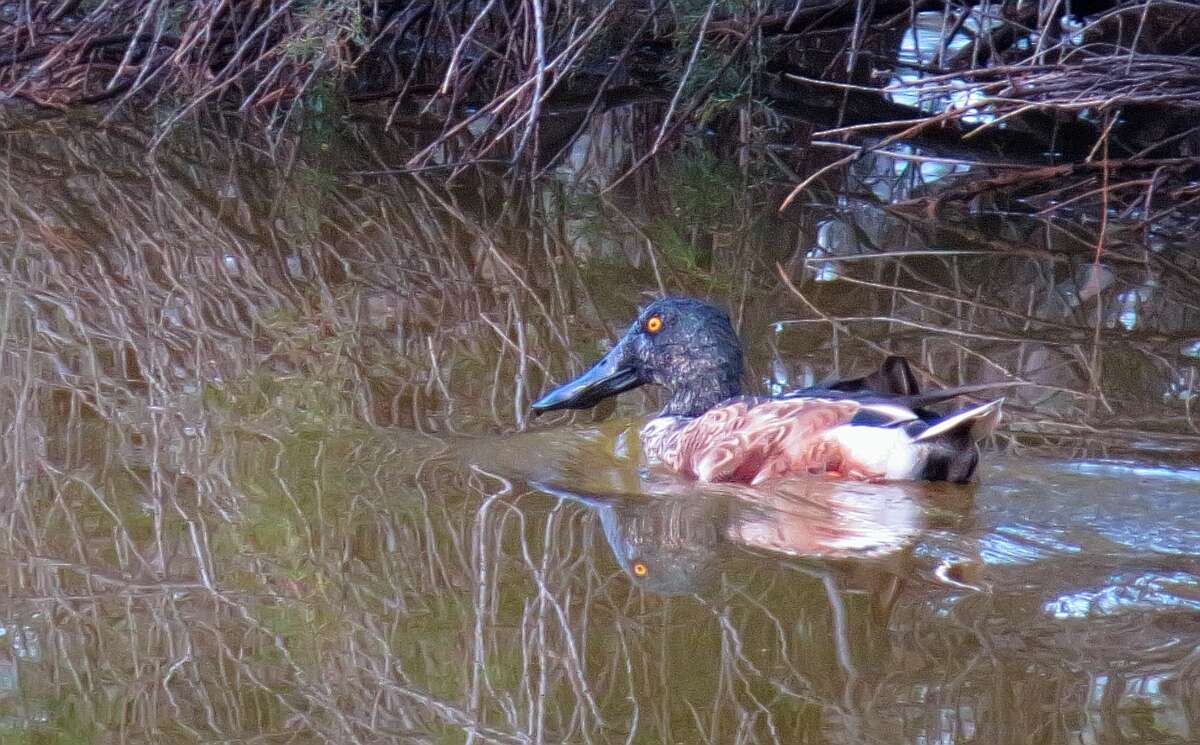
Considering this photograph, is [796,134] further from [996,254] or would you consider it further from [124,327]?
[124,327]

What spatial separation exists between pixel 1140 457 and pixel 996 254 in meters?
2.38

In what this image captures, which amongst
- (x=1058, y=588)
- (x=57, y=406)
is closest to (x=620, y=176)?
(x=57, y=406)

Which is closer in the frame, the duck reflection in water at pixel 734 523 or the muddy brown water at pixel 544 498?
the muddy brown water at pixel 544 498

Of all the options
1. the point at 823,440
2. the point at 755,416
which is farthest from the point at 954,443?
the point at 755,416

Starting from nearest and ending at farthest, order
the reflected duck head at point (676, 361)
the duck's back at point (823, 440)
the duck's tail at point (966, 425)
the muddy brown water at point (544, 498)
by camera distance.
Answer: the muddy brown water at point (544, 498)
the duck's tail at point (966, 425)
the duck's back at point (823, 440)
the reflected duck head at point (676, 361)

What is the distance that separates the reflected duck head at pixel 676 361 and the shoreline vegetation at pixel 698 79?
4.99 ft

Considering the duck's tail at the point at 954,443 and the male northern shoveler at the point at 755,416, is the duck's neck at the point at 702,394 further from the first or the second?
the duck's tail at the point at 954,443

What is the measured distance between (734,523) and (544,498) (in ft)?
1.67

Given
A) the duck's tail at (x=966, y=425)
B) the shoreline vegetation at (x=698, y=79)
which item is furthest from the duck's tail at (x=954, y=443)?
the shoreline vegetation at (x=698, y=79)

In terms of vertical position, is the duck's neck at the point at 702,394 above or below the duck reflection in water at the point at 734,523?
above

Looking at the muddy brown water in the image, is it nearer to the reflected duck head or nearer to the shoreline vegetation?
the reflected duck head

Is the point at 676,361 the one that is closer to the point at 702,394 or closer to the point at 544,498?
the point at 702,394

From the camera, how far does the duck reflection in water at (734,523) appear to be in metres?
3.73

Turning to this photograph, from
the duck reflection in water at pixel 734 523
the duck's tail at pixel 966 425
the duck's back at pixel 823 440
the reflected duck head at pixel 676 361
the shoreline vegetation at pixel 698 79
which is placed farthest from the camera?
the shoreline vegetation at pixel 698 79
